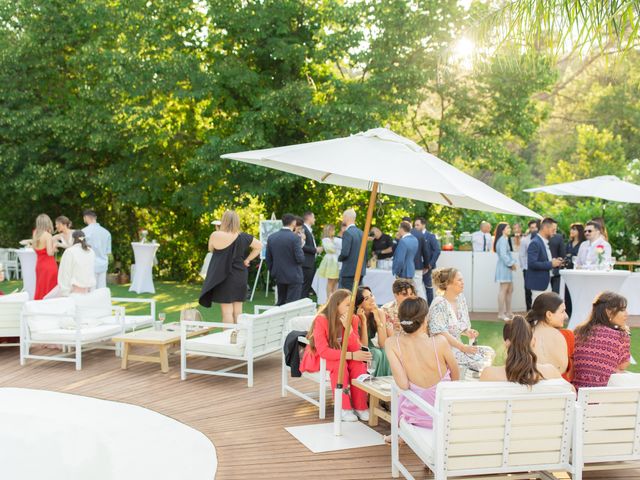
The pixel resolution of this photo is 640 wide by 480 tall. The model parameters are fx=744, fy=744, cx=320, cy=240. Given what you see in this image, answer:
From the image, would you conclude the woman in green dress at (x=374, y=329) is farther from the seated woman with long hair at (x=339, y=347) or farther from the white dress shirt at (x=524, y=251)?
the white dress shirt at (x=524, y=251)

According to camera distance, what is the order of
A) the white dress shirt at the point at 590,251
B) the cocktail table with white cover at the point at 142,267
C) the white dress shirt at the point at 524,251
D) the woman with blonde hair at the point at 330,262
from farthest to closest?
1. the cocktail table with white cover at the point at 142,267
2. the white dress shirt at the point at 524,251
3. the woman with blonde hair at the point at 330,262
4. the white dress shirt at the point at 590,251

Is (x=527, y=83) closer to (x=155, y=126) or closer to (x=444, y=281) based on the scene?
(x=155, y=126)

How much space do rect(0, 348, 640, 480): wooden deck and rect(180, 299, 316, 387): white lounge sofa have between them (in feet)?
0.55

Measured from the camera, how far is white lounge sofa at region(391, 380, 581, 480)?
4191mm

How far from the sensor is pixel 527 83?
17.5m

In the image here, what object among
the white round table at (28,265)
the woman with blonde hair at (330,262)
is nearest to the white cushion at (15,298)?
the woman with blonde hair at (330,262)

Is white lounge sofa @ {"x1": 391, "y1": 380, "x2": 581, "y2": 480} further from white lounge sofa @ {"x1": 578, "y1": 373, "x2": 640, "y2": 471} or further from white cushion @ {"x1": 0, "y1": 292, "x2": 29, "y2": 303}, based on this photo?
white cushion @ {"x1": 0, "y1": 292, "x2": 29, "y2": 303}

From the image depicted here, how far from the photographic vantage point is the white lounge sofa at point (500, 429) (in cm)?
419

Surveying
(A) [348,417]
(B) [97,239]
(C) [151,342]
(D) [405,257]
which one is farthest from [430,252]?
(A) [348,417]

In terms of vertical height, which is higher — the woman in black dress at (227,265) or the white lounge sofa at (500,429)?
the woman in black dress at (227,265)

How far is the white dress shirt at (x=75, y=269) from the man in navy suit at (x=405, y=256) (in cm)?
471

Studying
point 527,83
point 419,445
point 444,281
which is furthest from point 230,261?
point 527,83

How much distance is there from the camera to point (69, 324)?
8.81 metres

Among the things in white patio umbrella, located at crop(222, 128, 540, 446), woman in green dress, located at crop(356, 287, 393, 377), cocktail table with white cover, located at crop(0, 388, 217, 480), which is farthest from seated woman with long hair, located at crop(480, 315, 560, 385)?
cocktail table with white cover, located at crop(0, 388, 217, 480)
